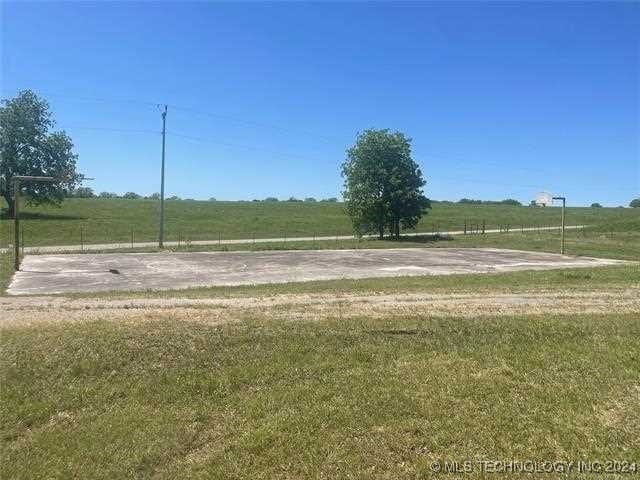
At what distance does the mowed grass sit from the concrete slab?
39.6 ft

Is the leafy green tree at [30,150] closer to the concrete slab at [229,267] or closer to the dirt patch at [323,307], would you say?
the concrete slab at [229,267]

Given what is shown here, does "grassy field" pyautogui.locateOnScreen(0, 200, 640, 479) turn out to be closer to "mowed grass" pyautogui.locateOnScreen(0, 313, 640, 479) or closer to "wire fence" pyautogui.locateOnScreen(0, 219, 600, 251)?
"mowed grass" pyautogui.locateOnScreen(0, 313, 640, 479)

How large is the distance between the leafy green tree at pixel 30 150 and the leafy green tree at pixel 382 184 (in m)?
31.9

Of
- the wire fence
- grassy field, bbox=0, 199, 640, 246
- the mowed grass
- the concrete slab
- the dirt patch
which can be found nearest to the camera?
the mowed grass

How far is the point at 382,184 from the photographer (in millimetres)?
49656

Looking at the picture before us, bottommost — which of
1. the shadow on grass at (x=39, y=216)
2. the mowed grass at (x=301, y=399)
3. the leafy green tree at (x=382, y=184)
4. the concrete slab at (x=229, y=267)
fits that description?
the concrete slab at (x=229, y=267)

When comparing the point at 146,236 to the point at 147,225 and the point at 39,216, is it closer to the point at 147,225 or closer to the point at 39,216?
the point at 147,225

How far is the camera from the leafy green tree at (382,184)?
49.4 metres

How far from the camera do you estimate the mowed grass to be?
4.99 metres

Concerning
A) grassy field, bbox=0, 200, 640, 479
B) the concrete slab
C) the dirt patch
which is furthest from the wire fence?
grassy field, bbox=0, 200, 640, 479

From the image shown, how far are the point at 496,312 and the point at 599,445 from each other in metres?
5.01

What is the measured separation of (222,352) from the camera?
23.7ft

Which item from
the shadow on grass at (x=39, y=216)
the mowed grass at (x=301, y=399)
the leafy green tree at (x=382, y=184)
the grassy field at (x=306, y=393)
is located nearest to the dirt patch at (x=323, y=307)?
the grassy field at (x=306, y=393)

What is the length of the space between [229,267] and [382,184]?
25.8 metres
